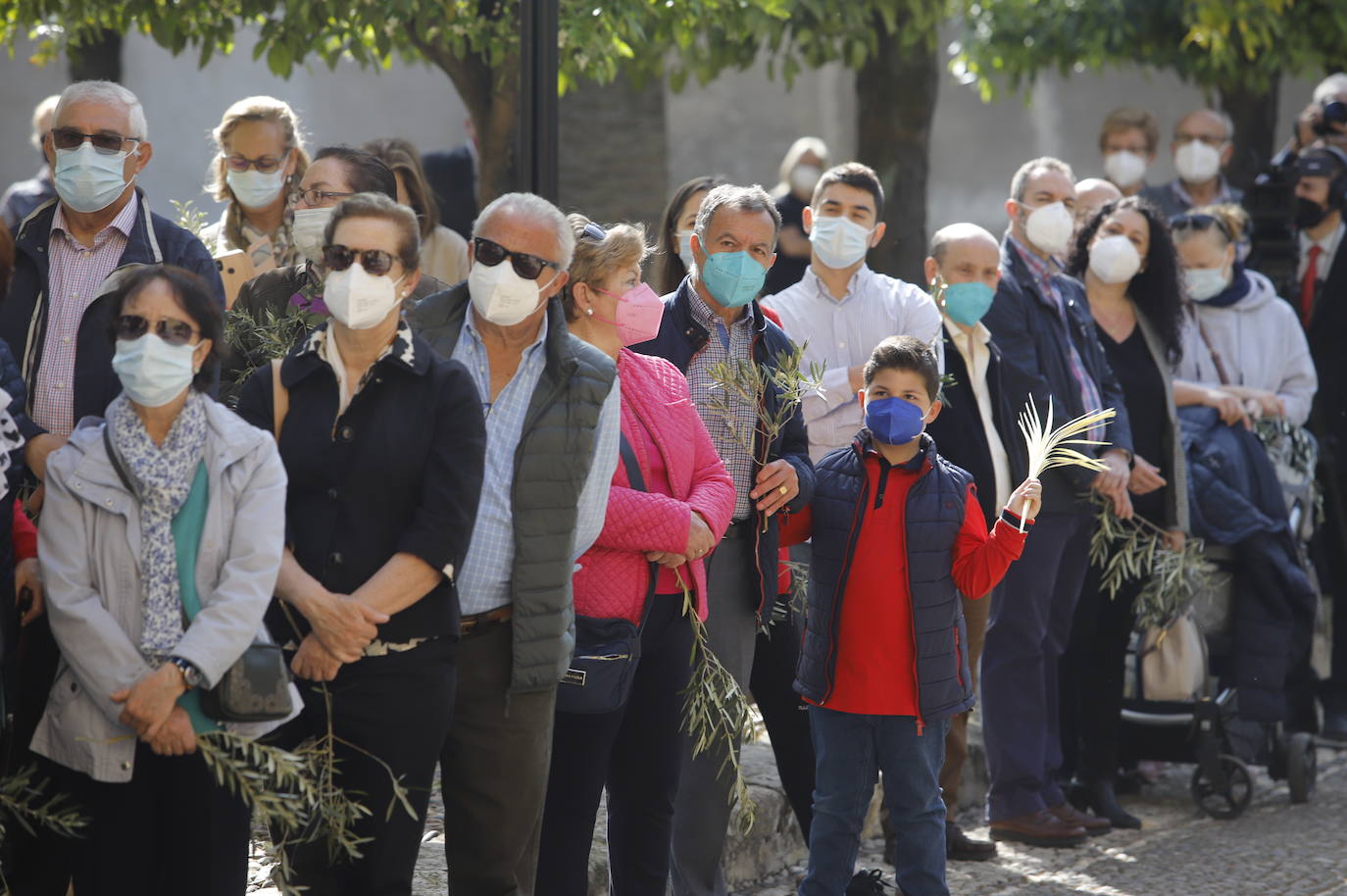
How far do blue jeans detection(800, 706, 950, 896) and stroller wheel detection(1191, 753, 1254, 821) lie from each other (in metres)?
2.38

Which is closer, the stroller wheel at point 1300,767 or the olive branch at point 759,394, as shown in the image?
the olive branch at point 759,394

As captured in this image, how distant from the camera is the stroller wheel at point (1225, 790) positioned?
6.88 meters

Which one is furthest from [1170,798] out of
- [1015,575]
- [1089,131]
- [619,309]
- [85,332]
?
[1089,131]

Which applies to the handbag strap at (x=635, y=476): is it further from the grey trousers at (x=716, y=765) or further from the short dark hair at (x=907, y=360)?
the short dark hair at (x=907, y=360)

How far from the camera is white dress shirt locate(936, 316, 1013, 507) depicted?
5.91m

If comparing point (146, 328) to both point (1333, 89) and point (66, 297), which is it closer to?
point (66, 297)

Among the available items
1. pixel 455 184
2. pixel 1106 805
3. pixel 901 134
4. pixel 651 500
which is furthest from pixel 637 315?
pixel 901 134

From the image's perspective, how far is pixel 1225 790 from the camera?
22.6 ft

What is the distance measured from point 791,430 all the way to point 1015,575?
5.27 ft

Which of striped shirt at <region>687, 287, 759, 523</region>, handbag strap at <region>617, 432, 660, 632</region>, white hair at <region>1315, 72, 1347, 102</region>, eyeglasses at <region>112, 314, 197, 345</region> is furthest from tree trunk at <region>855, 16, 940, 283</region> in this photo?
eyeglasses at <region>112, 314, 197, 345</region>

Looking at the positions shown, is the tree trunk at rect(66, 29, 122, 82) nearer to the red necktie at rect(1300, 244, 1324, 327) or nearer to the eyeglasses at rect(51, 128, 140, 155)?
the eyeglasses at rect(51, 128, 140, 155)

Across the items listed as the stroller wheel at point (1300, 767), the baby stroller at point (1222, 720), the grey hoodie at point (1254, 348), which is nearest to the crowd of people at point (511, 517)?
the baby stroller at point (1222, 720)

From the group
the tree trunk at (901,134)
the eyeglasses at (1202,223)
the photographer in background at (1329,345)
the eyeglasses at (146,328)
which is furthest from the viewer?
the tree trunk at (901,134)

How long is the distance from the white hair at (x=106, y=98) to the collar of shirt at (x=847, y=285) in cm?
229
